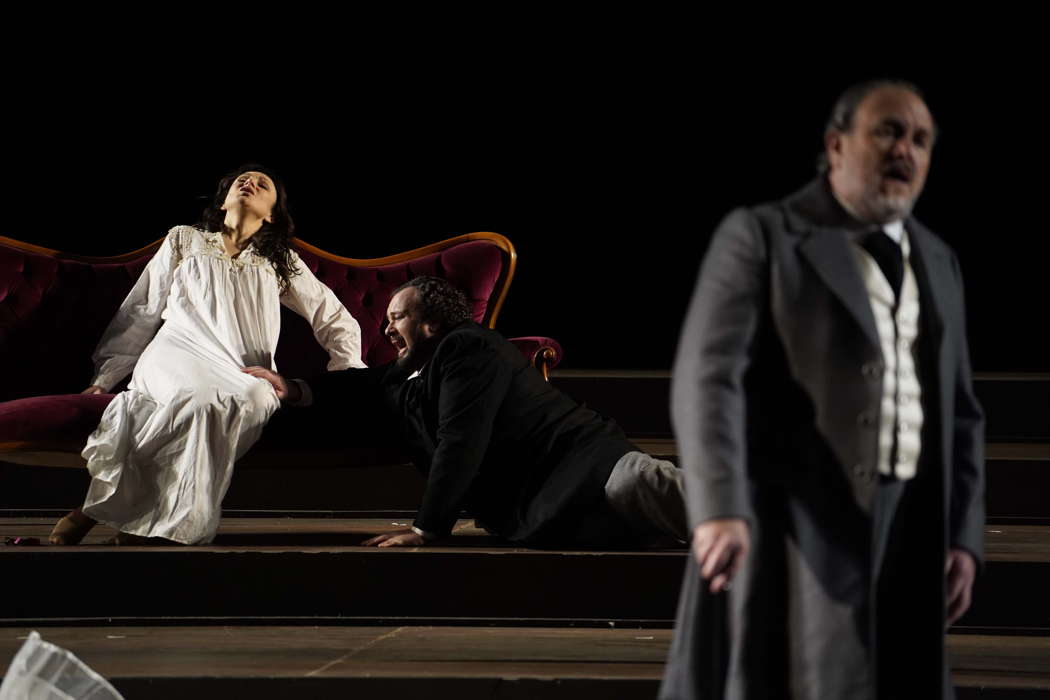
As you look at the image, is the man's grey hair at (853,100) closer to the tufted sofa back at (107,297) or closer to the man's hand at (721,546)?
the man's hand at (721,546)

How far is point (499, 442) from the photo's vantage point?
330 cm

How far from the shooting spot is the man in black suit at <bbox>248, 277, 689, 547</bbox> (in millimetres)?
3113

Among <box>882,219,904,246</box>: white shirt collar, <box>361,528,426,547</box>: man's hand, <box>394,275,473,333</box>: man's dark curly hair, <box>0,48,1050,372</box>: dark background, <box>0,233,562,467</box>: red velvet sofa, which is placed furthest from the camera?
<box>0,48,1050,372</box>: dark background

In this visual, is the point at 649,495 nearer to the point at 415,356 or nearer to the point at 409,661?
the point at 409,661

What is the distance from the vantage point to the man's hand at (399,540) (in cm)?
309

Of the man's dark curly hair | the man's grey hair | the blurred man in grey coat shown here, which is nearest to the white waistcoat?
the blurred man in grey coat

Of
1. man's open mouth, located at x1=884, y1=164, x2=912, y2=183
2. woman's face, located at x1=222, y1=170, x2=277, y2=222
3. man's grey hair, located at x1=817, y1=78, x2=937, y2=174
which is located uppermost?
man's grey hair, located at x1=817, y1=78, x2=937, y2=174

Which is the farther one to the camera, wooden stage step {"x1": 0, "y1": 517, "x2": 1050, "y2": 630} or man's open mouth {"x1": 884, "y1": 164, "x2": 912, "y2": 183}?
wooden stage step {"x1": 0, "y1": 517, "x2": 1050, "y2": 630}

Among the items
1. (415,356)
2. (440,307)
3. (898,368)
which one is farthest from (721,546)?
(415,356)

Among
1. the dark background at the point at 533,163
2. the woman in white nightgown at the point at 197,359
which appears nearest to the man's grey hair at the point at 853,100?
the woman in white nightgown at the point at 197,359

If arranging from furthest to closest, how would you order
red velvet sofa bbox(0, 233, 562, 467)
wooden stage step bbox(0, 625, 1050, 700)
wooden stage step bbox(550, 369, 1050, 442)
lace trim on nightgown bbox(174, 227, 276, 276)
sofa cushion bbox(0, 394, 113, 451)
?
1. wooden stage step bbox(550, 369, 1050, 442)
2. red velvet sofa bbox(0, 233, 562, 467)
3. lace trim on nightgown bbox(174, 227, 276, 276)
4. sofa cushion bbox(0, 394, 113, 451)
5. wooden stage step bbox(0, 625, 1050, 700)

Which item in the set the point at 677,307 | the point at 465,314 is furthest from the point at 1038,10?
the point at 465,314

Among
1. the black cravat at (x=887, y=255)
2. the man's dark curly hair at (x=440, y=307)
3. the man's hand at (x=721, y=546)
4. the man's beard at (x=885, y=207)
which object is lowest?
the man's dark curly hair at (x=440, y=307)

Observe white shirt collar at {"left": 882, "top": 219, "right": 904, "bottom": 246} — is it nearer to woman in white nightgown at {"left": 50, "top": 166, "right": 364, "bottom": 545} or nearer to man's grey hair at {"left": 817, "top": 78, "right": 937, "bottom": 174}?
man's grey hair at {"left": 817, "top": 78, "right": 937, "bottom": 174}
